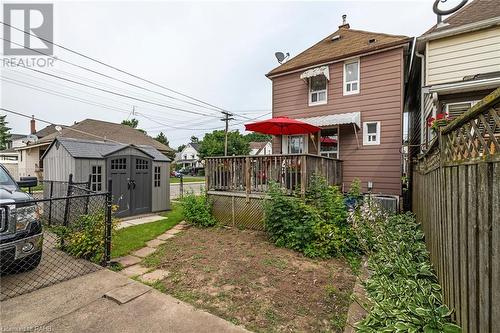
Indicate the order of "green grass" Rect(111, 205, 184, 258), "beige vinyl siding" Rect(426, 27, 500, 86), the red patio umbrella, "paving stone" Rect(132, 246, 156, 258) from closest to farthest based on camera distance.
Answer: "paving stone" Rect(132, 246, 156, 258), "green grass" Rect(111, 205, 184, 258), "beige vinyl siding" Rect(426, 27, 500, 86), the red patio umbrella

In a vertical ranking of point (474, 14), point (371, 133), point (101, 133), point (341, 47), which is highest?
point (341, 47)

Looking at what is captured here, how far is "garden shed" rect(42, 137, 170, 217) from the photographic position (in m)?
7.01

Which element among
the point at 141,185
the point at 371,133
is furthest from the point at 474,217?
the point at 141,185

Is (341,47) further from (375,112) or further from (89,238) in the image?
(89,238)

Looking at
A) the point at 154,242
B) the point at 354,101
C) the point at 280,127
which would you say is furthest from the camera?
the point at 354,101

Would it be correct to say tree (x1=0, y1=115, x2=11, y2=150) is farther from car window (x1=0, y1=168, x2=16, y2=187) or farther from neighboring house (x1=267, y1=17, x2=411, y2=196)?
neighboring house (x1=267, y1=17, x2=411, y2=196)

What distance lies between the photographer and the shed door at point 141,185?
26.4ft

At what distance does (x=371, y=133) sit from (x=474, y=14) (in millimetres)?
4115

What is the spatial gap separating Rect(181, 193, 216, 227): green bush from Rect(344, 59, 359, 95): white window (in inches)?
245

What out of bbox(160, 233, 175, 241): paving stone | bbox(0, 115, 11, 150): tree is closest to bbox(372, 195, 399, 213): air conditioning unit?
bbox(160, 233, 175, 241): paving stone

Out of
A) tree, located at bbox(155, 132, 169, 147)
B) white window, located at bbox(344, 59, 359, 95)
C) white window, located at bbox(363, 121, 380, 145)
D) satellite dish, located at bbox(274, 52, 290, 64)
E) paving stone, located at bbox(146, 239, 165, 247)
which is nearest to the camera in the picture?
paving stone, located at bbox(146, 239, 165, 247)

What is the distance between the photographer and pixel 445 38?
257 inches

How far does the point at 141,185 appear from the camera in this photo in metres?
8.27

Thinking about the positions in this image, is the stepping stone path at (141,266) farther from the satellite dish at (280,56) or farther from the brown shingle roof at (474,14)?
the brown shingle roof at (474,14)
